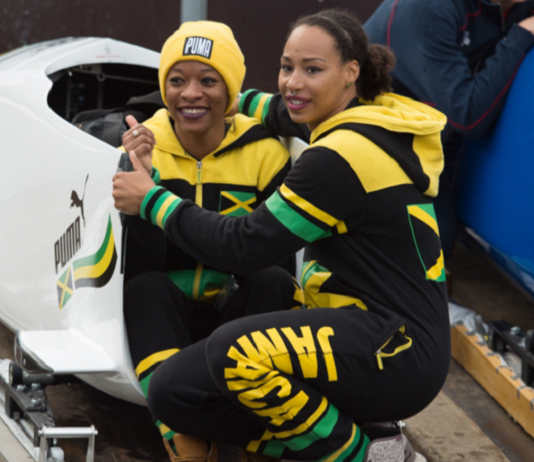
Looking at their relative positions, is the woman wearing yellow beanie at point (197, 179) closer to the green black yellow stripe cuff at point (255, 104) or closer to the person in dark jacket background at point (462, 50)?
the green black yellow stripe cuff at point (255, 104)

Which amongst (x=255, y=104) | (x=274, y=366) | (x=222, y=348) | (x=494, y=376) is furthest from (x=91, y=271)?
(x=494, y=376)

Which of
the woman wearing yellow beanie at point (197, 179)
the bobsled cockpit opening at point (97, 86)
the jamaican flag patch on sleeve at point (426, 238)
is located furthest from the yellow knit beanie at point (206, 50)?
the bobsled cockpit opening at point (97, 86)

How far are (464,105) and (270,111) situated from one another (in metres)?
0.80

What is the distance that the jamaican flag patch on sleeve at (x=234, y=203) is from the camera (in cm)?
226

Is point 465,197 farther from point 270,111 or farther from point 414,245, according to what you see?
point 414,245

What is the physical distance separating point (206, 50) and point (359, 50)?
444 millimetres

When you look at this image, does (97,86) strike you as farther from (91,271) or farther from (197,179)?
(91,271)

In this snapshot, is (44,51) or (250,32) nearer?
(44,51)

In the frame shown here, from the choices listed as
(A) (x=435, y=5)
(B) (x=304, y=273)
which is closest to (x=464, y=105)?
(A) (x=435, y=5)

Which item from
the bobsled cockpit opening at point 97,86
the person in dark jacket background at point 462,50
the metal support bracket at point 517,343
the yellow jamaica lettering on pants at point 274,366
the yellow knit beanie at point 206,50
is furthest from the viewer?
the bobsled cockpit opening at point 97,86

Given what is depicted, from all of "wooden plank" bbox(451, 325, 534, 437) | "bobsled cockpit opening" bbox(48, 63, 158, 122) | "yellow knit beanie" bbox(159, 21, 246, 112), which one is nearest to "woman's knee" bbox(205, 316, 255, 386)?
"yellow knit beanie" bbox(159, 21, 246, 112)

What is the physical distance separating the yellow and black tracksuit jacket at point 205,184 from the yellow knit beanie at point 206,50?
6.1 inches

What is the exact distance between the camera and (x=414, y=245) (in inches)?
73.2

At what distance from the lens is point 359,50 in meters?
1.92
